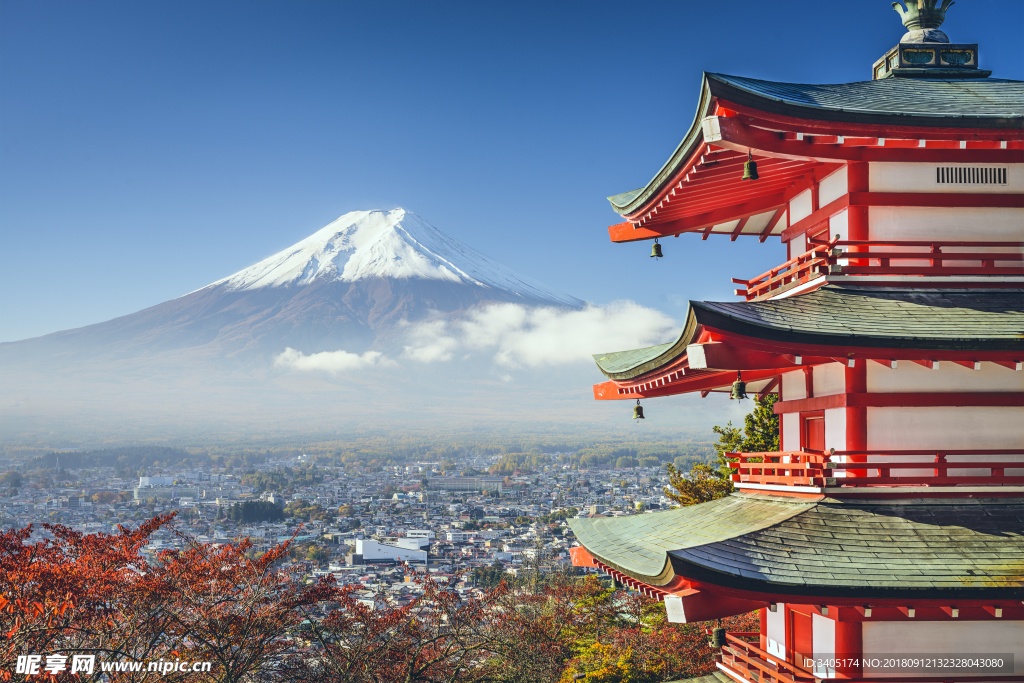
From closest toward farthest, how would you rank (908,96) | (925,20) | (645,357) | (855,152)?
(855,152)
(908,96)
(645,357)
(925,20)

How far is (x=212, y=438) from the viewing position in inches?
6624

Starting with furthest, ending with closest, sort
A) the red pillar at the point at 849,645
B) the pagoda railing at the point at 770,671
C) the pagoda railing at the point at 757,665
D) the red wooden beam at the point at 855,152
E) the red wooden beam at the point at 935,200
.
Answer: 1. the red wooden beam at the point at 935,200
2. the pagoda railing at the point at 757,665
3. the red wooden beam at the point at 855,152
4. the red pillar at the point at 849,645
5. the pagoda railing at the point at 770,671

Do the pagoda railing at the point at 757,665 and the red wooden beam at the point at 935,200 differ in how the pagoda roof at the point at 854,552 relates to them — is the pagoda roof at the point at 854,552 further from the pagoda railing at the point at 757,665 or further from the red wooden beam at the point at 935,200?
the red wooden beam at the point at 935,200

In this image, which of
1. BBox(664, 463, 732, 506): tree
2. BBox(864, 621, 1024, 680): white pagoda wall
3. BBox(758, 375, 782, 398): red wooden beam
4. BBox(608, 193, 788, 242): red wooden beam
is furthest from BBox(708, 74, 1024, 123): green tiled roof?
BBox(664, 463, 732, 506): tree

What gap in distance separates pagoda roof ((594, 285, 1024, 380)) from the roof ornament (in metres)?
3.45

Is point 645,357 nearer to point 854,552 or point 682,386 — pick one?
point 682,386

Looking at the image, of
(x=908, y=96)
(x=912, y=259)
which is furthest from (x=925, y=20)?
(x=912, y=259)

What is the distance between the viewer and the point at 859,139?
7.12m

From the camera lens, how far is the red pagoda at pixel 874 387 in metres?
6.31

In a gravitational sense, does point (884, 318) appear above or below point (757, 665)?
above

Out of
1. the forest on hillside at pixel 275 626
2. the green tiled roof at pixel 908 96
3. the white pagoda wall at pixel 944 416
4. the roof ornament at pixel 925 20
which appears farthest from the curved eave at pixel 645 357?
the forest on hillside at pixel 275 626

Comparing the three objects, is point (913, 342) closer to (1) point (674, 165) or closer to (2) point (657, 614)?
(1) point (674, 165)

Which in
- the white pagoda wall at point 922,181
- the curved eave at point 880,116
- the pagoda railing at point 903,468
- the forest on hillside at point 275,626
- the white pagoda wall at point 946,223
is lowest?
the forest on hillside at point 275,626

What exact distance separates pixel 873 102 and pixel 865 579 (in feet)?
14.4
